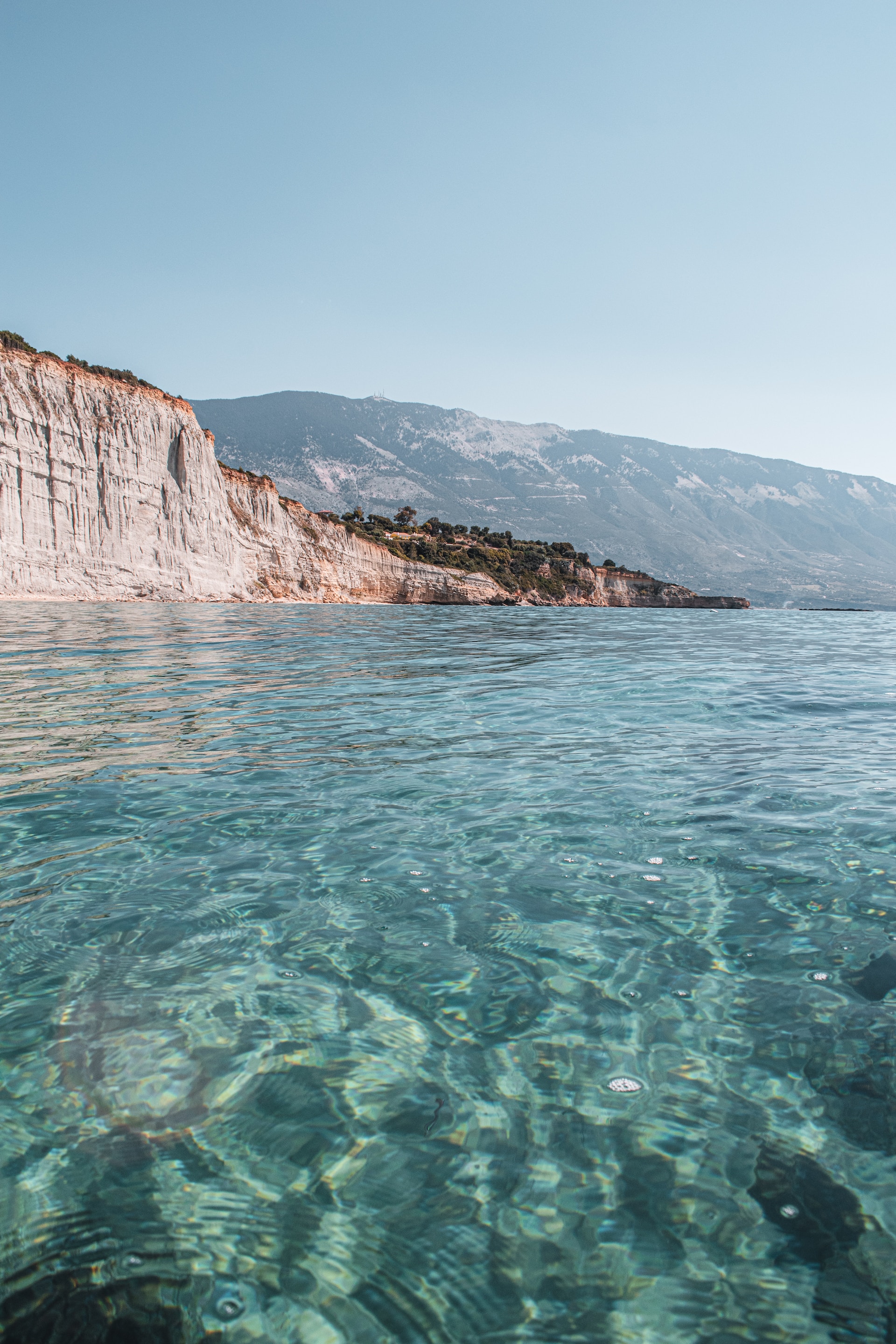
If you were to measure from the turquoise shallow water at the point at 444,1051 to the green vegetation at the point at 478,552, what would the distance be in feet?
213

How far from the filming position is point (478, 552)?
91.1 metres

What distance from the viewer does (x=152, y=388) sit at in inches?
1898

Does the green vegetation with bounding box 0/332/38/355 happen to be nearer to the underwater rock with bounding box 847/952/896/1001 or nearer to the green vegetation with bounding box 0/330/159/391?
the green vegetation with bounding box 0/330/159/391

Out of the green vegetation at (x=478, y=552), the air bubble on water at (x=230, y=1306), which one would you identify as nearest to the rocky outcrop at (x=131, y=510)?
the green vegetation at (x=478, y=552)

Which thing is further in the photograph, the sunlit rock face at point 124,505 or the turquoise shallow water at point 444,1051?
the sunlit rock face at point 124,505

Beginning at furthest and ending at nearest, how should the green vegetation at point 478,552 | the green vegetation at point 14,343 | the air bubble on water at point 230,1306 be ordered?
the green vegetation at point 478,552 < the green vegetation at point 14,343 < the air bubble on water at point 230,1306

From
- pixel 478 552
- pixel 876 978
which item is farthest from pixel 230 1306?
pixel 478 552

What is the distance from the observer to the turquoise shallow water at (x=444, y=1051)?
208 centimetres

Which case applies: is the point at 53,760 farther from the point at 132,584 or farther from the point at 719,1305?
the point at 132,584

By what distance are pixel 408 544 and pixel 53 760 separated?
75.4 metres

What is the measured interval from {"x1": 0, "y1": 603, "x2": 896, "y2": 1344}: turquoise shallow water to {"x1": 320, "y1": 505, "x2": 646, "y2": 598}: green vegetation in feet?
213

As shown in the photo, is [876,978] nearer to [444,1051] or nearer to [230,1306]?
[444,1051]

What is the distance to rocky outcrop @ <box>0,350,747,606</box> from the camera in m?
40.0

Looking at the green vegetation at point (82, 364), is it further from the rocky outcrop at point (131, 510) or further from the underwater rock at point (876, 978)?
the underwater rock at point (876, 978)
